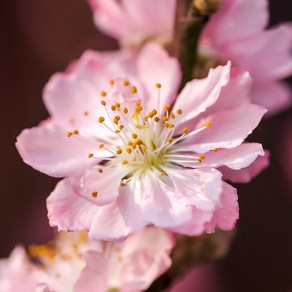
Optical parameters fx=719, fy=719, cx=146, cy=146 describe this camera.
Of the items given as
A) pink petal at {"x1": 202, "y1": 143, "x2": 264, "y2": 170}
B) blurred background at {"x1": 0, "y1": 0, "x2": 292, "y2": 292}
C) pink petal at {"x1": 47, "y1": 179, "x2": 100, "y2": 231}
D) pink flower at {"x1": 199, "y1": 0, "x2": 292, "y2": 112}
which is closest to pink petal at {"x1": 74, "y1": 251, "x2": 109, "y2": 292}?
pink petal at {"x1": 47, "y1": 179, "x2": 100, "y2": 231}

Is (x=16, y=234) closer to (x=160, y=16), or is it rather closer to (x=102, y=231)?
(x=160, y=16)

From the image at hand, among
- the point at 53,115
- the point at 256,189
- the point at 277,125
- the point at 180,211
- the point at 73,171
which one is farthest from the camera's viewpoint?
the point at 277,125

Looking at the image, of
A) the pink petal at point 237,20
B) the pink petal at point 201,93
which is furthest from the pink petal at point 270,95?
the pink petal at point 201,93

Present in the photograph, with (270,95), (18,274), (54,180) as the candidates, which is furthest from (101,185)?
(54,180)

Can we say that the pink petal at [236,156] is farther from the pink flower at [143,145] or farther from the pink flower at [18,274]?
the pink flower at [18,274]

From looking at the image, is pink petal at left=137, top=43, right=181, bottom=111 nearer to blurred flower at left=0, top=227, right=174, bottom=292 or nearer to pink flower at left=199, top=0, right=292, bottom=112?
pink flower at left=199, top=0, right=292, bottom=112

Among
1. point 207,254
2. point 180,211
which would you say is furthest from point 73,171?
point 207,254
